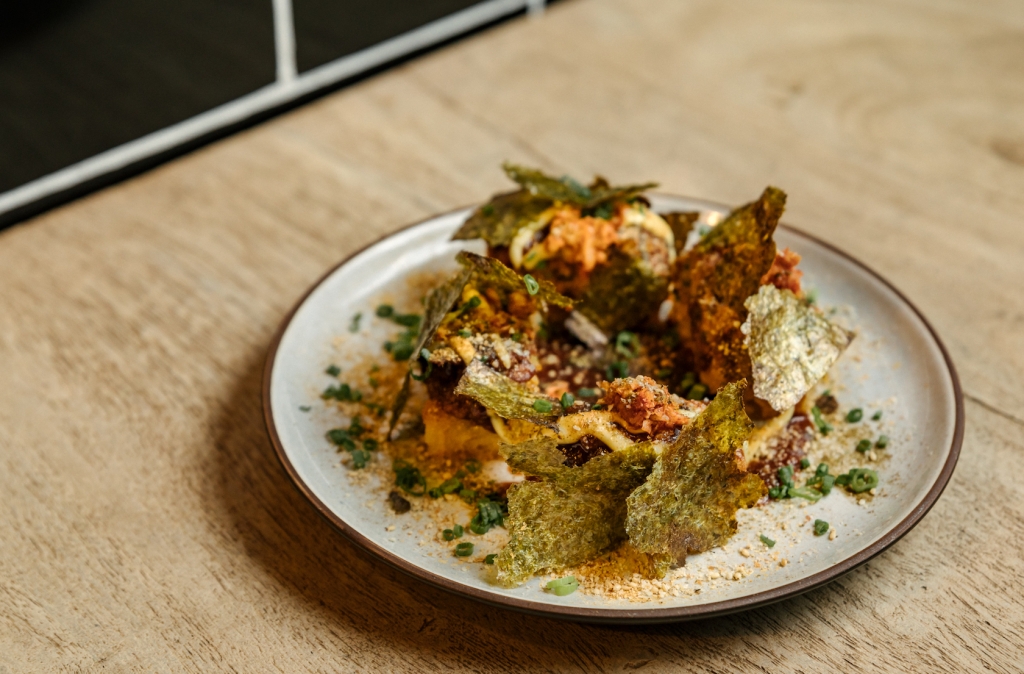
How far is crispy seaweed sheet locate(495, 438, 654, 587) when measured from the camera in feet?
5.24

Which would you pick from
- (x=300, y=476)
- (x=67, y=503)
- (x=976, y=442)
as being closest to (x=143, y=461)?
(x=67, y=503)

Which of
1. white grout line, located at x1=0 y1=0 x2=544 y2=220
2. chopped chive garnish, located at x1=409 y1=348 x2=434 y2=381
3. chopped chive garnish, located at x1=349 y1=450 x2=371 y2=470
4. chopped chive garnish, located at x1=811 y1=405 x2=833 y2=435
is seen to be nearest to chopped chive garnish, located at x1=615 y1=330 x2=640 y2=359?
chopped chive garnish, located at x1=811 y1=405 x2=833 y2=435

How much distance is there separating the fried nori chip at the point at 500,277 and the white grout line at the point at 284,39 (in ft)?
5.58

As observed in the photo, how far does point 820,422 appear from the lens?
1.97 metres

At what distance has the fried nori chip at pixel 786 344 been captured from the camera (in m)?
1.83

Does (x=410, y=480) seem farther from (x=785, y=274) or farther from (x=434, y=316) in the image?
(x=785, y=274)

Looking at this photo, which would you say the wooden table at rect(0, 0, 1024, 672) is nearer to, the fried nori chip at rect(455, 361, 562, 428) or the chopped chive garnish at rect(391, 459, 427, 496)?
the chopped chive garnish at rect(391, 459, 427, 496)

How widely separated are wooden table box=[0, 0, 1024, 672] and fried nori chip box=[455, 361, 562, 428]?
33 cm

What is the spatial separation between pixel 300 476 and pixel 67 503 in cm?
53

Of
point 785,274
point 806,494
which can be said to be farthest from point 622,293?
point 806,494

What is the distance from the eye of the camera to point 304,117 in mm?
3258

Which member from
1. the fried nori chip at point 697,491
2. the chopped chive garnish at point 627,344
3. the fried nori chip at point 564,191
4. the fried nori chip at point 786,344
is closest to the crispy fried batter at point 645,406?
the fried nori chip at point 697,491

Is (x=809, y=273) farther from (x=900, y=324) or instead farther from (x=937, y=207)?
(x=937, y=207)

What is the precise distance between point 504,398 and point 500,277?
242 millimetres
